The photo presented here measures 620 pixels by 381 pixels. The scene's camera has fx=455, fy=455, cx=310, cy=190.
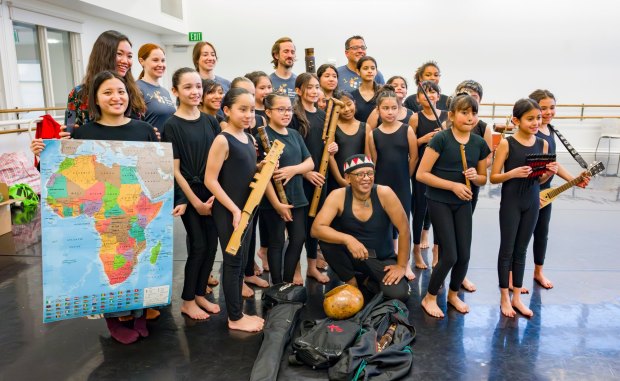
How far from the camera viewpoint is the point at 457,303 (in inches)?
111

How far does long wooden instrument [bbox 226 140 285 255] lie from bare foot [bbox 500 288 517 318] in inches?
63.0

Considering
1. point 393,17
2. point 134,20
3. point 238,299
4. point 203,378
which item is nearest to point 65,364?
point 203,378

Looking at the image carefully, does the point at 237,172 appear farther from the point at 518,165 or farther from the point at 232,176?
the point at 518,165

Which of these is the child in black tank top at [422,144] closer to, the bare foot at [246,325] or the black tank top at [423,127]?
the black tank top at [423,127]

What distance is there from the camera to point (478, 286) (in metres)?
3.17

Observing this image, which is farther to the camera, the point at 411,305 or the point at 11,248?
the point at 11,248

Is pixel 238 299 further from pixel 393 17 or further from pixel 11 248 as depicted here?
pixel 393 17

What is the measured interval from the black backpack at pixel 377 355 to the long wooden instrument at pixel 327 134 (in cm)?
94

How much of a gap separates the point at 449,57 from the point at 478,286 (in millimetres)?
7487

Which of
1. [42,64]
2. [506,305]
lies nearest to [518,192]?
[506,305]

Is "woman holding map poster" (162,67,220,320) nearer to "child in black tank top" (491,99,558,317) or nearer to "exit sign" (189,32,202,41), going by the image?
"child in black tank top" (491,99,558,317)

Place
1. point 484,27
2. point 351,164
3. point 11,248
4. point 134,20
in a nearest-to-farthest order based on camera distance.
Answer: point 351,164, point 11,248, point 134,20, point 484,27

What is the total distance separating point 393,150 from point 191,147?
4.59 ft

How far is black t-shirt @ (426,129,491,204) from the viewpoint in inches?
105
